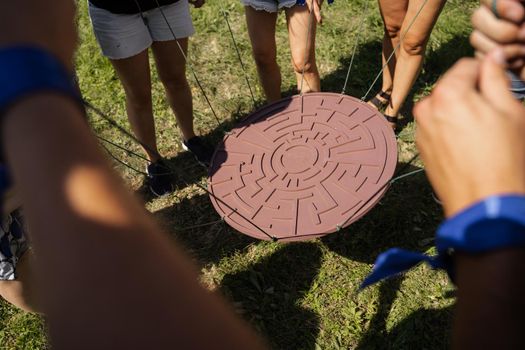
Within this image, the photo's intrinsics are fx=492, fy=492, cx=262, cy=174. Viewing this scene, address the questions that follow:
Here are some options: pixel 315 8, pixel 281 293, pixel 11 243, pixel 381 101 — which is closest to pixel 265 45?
pixel 315 8

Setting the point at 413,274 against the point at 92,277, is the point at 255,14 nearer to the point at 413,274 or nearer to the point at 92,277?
the point at 413,274

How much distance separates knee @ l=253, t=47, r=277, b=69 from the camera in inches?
100.0

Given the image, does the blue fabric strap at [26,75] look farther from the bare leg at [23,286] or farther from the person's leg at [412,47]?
the person's leg at [412,47]

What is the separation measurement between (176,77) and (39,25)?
1.97m

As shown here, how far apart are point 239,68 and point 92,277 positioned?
3071mm

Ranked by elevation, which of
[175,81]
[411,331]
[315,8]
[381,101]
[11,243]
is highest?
[315,8]

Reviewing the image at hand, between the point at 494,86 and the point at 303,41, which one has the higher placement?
the point at 494,86

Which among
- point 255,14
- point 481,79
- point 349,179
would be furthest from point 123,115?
point 481,79

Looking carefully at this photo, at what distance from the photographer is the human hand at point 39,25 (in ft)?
1.82

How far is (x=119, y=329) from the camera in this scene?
42 centimetres

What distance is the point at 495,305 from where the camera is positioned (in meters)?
0.50

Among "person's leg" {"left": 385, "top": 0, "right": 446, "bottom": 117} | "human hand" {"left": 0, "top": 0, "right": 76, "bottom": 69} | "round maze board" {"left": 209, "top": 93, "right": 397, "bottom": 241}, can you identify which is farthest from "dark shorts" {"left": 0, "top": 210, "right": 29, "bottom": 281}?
"person's leg" {"left": 385, "top": 0, "right": 446, "bottom": 117}

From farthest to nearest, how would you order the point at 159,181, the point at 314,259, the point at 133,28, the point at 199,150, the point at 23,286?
the point at 199,150, the point at 159,181, the point at 314,259, the point at 133,28, the point at 23,286

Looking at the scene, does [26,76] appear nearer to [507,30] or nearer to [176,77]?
[507,30]
